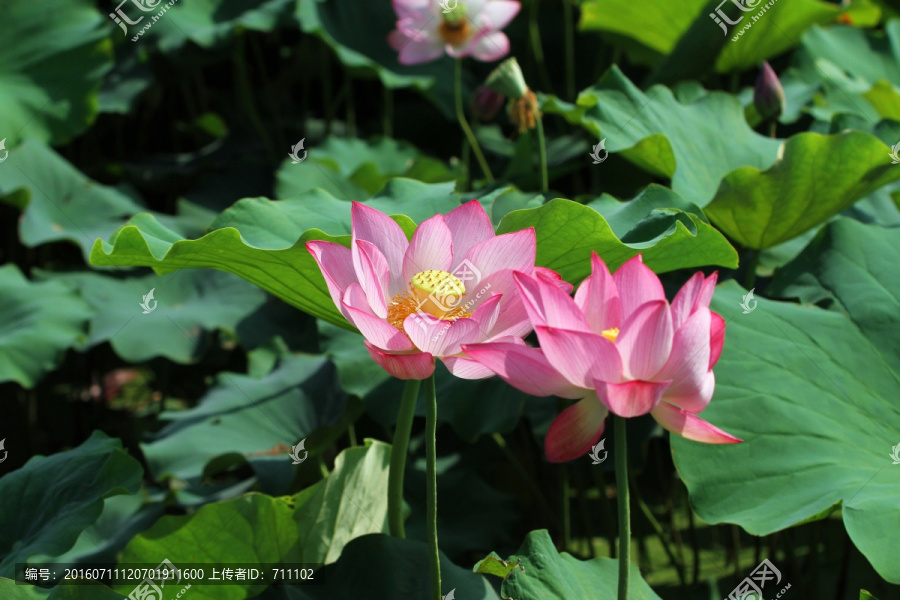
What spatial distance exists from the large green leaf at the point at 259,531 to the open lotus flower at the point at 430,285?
338 mm

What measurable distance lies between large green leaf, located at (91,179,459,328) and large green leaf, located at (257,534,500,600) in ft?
0.80

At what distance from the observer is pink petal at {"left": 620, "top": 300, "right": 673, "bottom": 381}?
0.52 metres

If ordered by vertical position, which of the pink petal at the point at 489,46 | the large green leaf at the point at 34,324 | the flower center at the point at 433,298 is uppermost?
the flower center at the point at 433,298

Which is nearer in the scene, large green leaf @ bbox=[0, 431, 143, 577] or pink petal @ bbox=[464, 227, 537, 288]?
pink petal @ bbox=[464, 227, 537, 288]

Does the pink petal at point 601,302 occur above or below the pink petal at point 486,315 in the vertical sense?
above

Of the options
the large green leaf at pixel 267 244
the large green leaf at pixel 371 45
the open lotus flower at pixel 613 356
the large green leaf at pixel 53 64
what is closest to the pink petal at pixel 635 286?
the open lotus flower at pixel 613 356

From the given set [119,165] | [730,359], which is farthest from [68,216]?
[730,359]

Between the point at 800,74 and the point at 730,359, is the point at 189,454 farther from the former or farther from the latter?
the point at 800,74

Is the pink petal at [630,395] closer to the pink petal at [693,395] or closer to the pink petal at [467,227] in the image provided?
the pink petal at [693,395]

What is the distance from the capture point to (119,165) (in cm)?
256

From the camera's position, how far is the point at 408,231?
0.90 m

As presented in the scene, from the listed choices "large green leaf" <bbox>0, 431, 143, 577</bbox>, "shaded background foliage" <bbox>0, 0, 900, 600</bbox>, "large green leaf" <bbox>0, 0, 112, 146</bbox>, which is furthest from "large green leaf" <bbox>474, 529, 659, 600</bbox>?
Result: "large green leaf" <bbox>0, 0, 112, 146</bbox>

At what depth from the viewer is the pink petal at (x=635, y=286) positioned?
583 mm

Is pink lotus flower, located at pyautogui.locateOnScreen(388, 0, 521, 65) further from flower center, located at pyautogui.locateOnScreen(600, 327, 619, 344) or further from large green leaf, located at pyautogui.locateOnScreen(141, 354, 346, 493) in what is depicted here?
flower center, located at pyautogui.locateOnScreen(600, 327, 619, 344)
